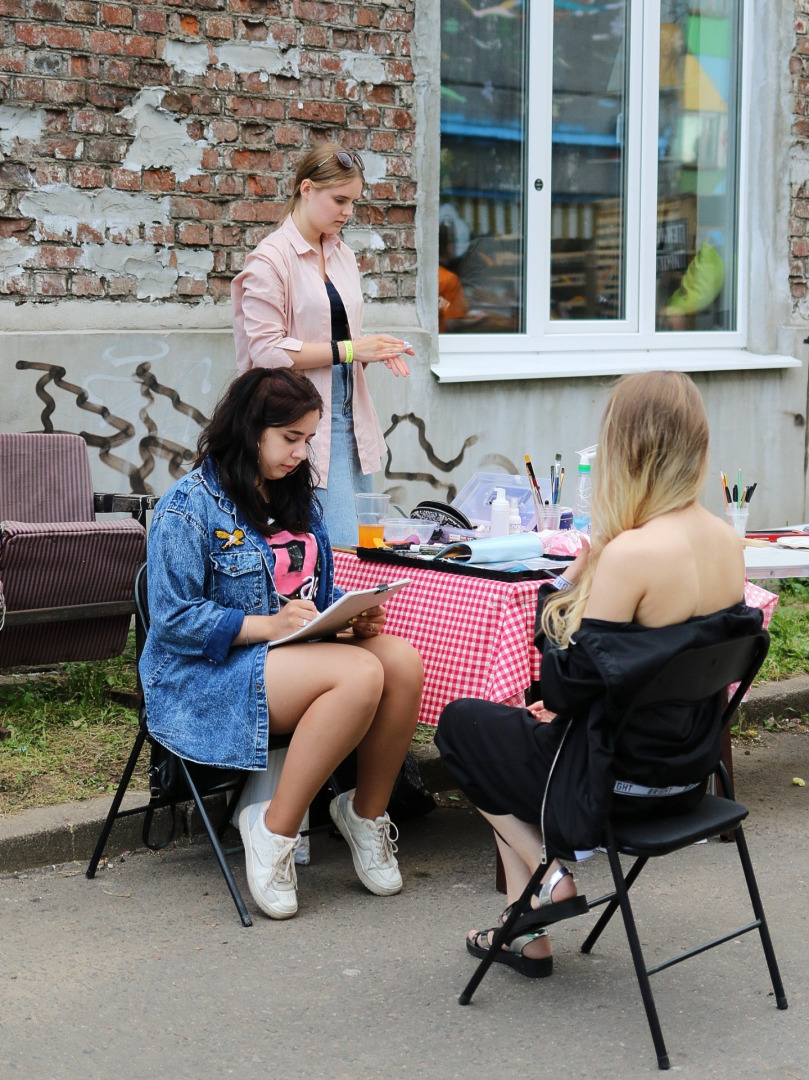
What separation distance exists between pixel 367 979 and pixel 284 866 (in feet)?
1.47

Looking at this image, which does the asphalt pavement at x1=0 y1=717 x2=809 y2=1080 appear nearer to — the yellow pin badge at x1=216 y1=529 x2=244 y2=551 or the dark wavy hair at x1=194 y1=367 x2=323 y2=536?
the yellow pin badge at x1=216 y1=529 x2=244 y2=551

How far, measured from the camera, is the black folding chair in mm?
2686

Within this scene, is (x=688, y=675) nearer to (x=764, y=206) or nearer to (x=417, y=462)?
(x=417, y=462)

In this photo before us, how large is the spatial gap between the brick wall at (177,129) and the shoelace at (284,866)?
309 cm

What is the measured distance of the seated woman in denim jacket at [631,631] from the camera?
2.72 m

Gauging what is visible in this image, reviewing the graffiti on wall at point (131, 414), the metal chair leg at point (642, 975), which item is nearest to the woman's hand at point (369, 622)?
the metal chair leg at point (642, 975)

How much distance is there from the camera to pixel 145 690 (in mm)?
3594

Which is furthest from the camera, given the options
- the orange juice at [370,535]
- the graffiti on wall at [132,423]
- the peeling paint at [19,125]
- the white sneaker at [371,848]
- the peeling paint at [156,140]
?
the peeling paint at [156,140]

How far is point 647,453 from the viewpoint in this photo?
2.79m

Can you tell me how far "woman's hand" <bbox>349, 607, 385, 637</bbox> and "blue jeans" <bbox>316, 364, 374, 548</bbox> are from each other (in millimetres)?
984

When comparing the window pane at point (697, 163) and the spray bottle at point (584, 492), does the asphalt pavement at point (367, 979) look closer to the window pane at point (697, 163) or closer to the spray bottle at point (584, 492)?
the spray bottle at point (584, 492)

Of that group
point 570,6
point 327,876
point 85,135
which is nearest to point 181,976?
point 327,876

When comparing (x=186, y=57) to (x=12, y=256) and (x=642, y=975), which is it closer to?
(x=12, y=256)

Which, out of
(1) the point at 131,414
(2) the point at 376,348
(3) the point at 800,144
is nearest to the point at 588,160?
(3) the point at 800,144
